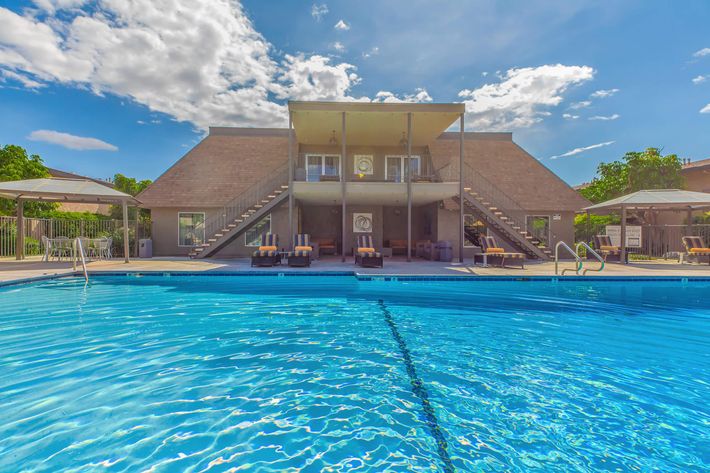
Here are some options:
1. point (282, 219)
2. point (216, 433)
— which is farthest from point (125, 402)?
point (282, 219)

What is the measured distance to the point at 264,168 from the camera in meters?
18.1

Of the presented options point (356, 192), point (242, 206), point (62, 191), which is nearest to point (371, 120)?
point (356, 192)

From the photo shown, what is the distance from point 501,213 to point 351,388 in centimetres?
1350

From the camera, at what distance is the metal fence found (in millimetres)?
15492

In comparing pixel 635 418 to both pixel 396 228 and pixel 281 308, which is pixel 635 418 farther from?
pixel 396 228

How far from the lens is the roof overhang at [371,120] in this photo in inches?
475

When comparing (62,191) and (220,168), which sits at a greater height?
(220,168)

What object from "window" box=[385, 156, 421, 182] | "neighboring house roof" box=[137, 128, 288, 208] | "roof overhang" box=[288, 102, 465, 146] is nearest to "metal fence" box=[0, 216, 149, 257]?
"neighboring house roof" box=[137, 128, 288, 208]

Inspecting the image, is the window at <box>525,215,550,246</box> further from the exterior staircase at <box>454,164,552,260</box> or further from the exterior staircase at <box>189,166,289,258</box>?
the exterior staircase at <box>189,166,289,258</box>

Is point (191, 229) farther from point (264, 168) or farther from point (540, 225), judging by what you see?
point (540, 225)

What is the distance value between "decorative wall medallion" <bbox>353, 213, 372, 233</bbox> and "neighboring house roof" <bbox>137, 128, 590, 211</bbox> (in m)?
4.79

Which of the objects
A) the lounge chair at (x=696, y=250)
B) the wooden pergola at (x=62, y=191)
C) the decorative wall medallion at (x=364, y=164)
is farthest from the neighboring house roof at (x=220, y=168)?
the lounge chair at (x=696, y=250)

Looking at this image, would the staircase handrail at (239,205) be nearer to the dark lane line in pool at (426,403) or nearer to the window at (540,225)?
the dark lane line in pool at (426,403)

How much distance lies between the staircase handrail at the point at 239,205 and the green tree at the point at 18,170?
34.9ft
